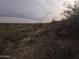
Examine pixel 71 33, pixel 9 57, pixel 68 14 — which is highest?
pixel 68 14

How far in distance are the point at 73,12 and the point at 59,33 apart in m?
2.38

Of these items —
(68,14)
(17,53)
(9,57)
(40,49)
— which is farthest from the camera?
(68,14)

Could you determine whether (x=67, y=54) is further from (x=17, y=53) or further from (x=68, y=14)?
(x=68, y=14)

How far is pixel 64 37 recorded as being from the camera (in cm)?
2153

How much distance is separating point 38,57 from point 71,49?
2160 millimetres

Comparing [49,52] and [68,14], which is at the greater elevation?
[68,14]

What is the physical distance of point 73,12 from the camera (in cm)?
2219

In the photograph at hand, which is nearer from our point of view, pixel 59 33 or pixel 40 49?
pixel 40 49

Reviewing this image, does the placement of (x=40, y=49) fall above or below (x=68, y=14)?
below

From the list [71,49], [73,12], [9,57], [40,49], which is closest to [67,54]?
[71,49]

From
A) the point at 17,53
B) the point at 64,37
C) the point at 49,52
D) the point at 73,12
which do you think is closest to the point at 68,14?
the point at 73,12

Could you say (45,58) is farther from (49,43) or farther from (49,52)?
(49,43)

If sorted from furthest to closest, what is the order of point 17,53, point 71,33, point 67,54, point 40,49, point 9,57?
point 71,33
point 17,53
point 9,57
point 40,49
point 67,54

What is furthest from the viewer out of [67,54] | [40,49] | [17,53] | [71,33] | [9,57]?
[71,33]
